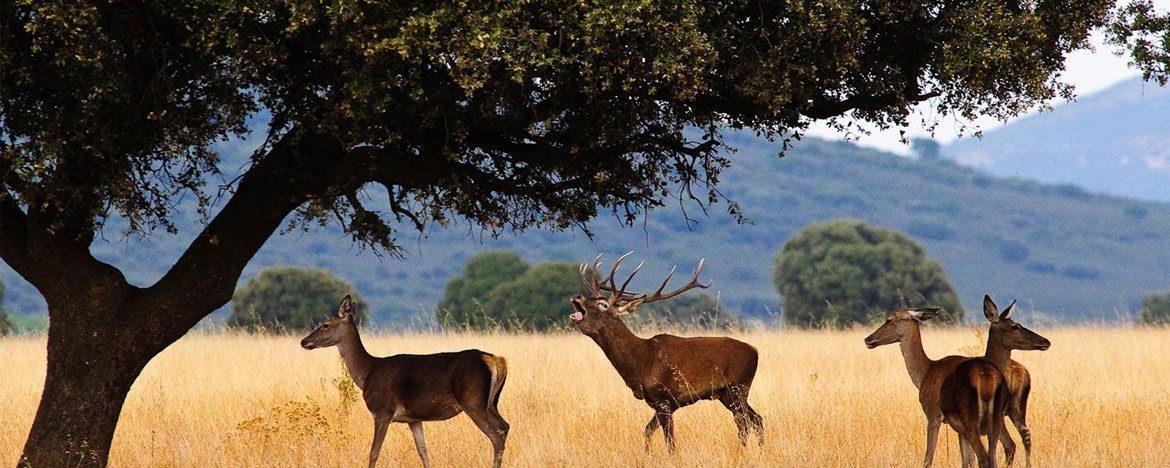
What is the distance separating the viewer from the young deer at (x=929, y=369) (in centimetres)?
1065

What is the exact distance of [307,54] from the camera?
10.7 meters

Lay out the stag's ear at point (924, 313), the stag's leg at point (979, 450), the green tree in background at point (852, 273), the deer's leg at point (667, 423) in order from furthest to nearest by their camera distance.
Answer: the green tree in background at point (852, 273) < the deer's leg at point (667, 423) < the stag's ear at point (924, 313) < the stag's leg at point (979, 450)

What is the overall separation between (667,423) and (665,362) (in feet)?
1.80

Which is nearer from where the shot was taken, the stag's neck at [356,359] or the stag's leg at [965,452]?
the stag's leg at [965,452]

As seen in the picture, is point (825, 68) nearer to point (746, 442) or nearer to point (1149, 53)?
point (1149, 53)

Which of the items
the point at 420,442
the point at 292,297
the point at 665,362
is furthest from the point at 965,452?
the point at 292,297

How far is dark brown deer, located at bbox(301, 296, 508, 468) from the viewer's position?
1159 centimetres

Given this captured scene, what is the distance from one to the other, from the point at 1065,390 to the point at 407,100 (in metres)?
9.76

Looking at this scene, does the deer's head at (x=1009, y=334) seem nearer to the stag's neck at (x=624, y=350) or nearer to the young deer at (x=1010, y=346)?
the young deer at (x=1010, y=346)

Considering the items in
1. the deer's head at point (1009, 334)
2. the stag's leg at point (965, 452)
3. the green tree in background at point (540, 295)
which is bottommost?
the stag's leg at point (965, 452)

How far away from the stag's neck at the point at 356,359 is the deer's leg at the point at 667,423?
2628 mm

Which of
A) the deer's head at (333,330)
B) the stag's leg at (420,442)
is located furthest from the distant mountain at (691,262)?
the stag's leg at (420,442)

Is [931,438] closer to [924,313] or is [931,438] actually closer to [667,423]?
[924,313]

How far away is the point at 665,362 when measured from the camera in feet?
41.1
